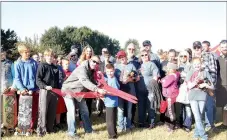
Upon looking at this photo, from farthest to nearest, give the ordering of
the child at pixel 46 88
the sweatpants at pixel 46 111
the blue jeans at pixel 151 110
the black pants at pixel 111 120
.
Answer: the blue jeans at pixel 151 110 < the sweatpants at pixel 46 111 < the child at pixel 46 88 < the black pants at pixel 111 120

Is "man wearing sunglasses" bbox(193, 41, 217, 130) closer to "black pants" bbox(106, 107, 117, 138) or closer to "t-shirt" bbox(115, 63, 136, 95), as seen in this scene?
"t-shirt" bbox(115, 63, 136, 95)

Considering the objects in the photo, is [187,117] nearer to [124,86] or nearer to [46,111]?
[124,86]

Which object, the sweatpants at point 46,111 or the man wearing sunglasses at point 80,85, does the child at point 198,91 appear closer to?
the man wearing sunglasses at point 80,85

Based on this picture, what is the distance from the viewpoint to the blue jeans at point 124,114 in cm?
700

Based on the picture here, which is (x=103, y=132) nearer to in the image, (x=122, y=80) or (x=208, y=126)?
(x=122, y=80)

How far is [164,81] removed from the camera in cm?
708

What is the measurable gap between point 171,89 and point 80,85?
6.58ft

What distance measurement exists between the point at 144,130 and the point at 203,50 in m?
2.26

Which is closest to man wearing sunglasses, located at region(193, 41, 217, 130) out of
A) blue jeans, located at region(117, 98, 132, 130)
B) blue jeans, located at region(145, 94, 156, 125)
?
blue jeans, located at region(145, 94, 156, 125)

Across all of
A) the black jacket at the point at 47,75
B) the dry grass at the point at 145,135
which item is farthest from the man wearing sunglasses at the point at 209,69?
the black jacket at the point at 47,75

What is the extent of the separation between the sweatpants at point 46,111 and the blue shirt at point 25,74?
0.96 ft

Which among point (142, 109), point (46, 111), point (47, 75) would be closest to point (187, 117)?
point (142, 109)

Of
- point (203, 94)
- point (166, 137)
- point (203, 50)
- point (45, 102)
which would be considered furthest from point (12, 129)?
point (203, 50)

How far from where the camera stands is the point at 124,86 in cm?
713
